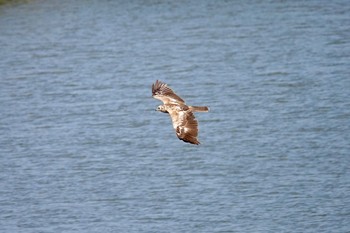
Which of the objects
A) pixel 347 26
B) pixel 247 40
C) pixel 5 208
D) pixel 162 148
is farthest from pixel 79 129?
pixel 347 26

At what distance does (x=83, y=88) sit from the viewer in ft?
102

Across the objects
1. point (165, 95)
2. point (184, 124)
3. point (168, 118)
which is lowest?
point (168, 118)

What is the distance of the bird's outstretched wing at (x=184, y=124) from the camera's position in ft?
56.1

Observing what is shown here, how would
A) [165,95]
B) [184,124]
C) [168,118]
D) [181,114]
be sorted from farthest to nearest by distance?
[168,118]
[165,95]
[181,114]
[184,124]

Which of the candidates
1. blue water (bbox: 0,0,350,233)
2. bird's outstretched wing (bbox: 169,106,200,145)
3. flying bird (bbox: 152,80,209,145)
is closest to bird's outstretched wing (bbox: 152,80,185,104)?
flying bird (bbox: 152,80,209,145)

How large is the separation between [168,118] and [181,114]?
11144 millimetres

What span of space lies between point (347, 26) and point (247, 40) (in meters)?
3.01

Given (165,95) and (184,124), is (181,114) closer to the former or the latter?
(184,124)

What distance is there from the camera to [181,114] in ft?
59.0

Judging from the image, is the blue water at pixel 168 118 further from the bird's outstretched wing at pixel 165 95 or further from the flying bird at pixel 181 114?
the flying bird at pixel 181 114

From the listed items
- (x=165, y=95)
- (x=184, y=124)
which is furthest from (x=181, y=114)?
(x=165, y=95)

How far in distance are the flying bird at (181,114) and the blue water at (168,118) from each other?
3.56 metres

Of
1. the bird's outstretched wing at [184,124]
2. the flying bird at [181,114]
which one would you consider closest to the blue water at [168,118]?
the flying bird at [181,114]

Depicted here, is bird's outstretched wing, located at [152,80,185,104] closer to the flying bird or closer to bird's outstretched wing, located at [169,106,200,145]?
the flying bird
